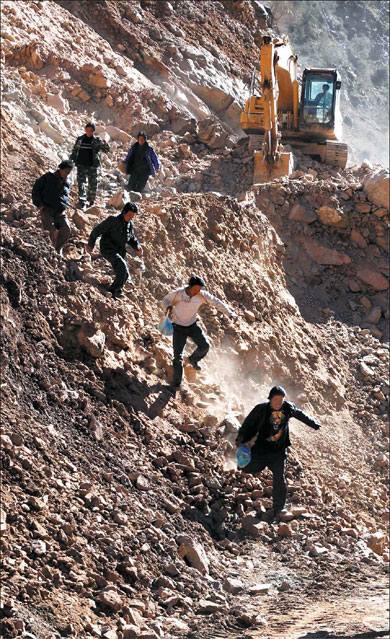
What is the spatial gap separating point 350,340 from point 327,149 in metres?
6.42

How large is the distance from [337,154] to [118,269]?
10506 mm

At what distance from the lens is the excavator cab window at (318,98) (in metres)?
21.2

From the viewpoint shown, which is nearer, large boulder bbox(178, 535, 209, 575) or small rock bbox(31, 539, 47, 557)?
small rock bbox(31, 539, 47, 557)

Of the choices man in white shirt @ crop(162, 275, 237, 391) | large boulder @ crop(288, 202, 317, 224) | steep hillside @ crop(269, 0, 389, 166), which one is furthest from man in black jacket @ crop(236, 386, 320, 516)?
steep hillside @ crop(269, 0, 389, 166)

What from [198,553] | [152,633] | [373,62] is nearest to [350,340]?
[198,553]

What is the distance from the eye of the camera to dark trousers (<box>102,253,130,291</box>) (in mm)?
11203

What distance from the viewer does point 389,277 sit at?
17.3 m

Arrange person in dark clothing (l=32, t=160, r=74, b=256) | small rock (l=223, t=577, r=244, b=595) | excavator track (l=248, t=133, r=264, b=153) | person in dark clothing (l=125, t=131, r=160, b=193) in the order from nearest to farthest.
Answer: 1. small rock (l=223, t=577, r=244, b=595)
2. person in dark clothing (l=32, t=160, r=74, b=256)
3. person in dark clothing (l=125, t=131, r=160, b=193)
4. excavator track (l=248, t=133, r=264, b=153)

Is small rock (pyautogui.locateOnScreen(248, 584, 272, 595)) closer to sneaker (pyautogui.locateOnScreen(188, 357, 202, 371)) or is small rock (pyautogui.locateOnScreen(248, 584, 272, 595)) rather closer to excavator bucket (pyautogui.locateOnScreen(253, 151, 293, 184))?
sneaker (pyautogui.locateOnScreen(188, 357, 202, 371))

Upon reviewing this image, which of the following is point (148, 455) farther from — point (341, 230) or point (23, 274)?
point (341, 230)

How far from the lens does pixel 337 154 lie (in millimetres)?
20719

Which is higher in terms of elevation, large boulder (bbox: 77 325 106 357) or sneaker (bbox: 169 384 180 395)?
large boulder (bbox: 77 325 106 357)

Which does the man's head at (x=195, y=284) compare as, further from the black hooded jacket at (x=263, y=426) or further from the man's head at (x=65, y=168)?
the man's head at (x=65, y=168)

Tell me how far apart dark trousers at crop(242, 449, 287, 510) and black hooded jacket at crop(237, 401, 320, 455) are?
0.06 m
